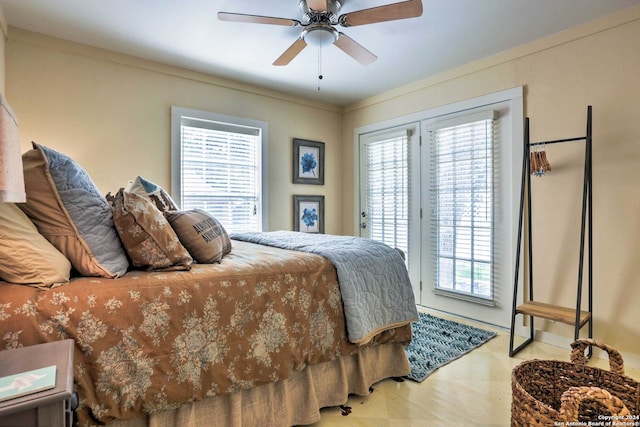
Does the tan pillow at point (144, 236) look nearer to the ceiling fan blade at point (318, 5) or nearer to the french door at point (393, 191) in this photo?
the ceiling fan blade at point (318, 5)

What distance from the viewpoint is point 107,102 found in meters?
2.99

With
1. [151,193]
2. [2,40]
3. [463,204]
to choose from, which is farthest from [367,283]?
[2,40]

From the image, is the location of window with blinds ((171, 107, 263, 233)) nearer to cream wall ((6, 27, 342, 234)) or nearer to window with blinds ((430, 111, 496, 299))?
cream wall ((6, 27, 342, 234))

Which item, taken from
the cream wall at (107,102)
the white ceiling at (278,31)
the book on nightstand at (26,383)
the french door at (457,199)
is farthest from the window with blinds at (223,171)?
the book on nightstand at (26,383)

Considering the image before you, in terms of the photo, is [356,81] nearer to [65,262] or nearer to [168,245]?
[168,245]

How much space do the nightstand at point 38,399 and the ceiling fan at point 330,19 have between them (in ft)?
6.33

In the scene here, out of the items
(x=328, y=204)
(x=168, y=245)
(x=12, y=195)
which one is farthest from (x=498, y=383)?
(x=328, y=204)

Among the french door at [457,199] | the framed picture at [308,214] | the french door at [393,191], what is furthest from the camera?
the framed picture at [308,214]

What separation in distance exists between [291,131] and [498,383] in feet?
10.7

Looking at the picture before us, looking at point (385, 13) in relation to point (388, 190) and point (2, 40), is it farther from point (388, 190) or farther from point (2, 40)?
point (2, 40)

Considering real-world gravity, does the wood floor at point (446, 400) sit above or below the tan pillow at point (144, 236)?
below

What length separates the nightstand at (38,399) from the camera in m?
0.70

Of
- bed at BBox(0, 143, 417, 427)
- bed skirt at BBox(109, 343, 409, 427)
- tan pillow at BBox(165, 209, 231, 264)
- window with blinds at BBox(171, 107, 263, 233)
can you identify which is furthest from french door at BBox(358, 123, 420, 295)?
tan pillow at BBox(165, 209, 231, 264)

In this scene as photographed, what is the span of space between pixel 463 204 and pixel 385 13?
2.00 meters
